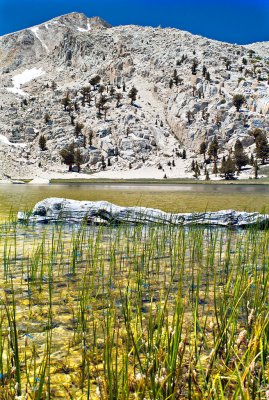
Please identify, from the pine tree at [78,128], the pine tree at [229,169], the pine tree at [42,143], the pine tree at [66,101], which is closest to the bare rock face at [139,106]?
the pine tree at [66,101]

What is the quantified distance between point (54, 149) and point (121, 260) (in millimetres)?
102064

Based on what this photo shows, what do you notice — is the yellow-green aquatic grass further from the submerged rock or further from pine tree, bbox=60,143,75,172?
pine tree, bbox=60,143,75,172

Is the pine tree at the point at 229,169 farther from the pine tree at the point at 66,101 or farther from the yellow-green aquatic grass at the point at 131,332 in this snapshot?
the yellow-green aquatic grass at the point at 131,332

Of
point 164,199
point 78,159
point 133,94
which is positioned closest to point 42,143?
point 78,159

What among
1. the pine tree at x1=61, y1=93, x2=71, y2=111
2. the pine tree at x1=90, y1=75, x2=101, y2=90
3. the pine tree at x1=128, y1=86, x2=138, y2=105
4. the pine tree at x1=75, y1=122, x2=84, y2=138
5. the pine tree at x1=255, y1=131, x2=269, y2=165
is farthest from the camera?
the pine tree at x1=90, y1=75, x2=101, y2=90

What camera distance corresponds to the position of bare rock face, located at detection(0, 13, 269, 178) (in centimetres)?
10169

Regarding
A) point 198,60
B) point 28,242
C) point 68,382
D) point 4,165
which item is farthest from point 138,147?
point 68,382

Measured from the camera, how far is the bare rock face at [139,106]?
334ft

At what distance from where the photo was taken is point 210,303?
5.09 metres

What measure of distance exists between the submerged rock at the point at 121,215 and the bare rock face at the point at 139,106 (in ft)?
235

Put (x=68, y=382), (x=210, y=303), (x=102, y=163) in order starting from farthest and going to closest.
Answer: (x=102, y=163), (x=210, y=303), (x=68, y=382)

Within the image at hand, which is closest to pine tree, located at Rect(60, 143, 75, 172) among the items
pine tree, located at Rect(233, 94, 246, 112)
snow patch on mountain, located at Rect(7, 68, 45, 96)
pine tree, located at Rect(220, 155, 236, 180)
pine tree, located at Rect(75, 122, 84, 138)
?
pine tree, located at Rect(75, 122, 84, 138)

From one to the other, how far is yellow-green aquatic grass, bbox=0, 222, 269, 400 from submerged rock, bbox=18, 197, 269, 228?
178 inches

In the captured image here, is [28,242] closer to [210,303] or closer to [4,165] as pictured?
[210,303]
